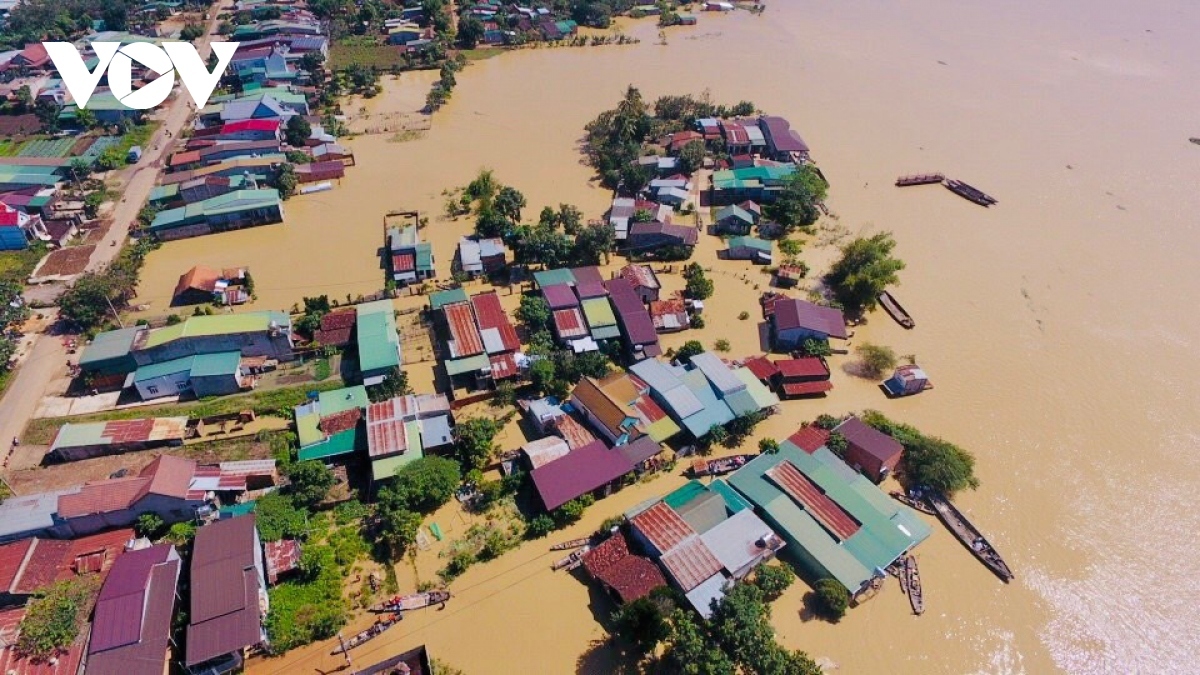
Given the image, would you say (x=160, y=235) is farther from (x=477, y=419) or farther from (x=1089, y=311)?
(x=1089, y=311)

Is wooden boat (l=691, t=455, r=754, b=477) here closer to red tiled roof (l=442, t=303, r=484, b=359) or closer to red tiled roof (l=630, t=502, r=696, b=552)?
red tiled roof (l=630, t=502, r=696, b=552)

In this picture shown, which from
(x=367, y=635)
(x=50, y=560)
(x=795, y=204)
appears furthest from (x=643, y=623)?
(x=795, y=204)

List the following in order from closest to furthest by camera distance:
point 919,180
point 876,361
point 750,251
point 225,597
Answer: point 225,597 < point 876,361 < point 750,251 < point 919,180

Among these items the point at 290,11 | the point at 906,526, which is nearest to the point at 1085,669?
the point at 906,526

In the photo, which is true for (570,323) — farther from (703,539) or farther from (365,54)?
(365,54)

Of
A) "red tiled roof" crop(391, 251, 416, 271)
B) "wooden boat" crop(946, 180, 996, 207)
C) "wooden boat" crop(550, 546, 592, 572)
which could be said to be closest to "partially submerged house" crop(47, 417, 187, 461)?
"red tiled roof" crop(391, 251, 416, 271)

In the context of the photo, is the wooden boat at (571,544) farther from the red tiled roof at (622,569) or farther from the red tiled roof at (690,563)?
the red tiled roof at (690,563)
